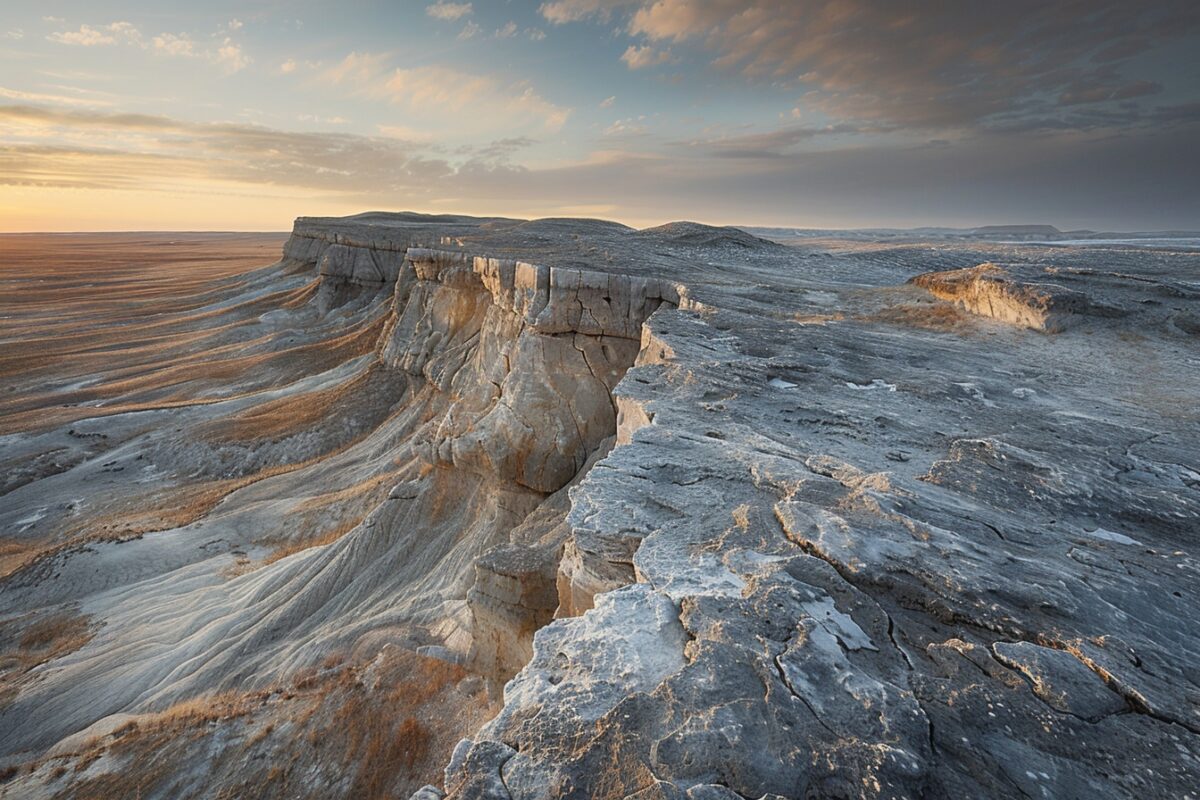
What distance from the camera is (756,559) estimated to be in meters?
3.44

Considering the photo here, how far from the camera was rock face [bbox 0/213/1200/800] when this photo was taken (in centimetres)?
235

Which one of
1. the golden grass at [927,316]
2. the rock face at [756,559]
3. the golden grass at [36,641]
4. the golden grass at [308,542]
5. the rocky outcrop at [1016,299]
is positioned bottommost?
the golden grass at [36,641]

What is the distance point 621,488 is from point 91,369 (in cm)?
4028

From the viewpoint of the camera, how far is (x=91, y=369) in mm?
31812

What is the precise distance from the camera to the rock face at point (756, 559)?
2.35 metres

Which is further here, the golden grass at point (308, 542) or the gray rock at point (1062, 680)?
the golden grass at point (308, 542)

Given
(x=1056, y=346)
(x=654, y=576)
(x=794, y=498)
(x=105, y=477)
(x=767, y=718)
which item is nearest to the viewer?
(x=767, y=718)

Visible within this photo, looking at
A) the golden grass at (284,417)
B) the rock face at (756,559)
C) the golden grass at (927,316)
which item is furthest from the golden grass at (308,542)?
the golden grass at (927,316)

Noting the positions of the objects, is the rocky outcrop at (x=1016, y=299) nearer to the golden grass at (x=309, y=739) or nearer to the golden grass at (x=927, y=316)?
the golden grass at (x=927, y=316)

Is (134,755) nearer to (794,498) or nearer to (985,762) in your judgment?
(794,498)

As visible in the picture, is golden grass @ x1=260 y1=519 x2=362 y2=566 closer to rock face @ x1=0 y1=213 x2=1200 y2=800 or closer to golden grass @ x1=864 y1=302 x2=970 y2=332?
rock face @ x1=0 y1=213 x2=1200 y2=800

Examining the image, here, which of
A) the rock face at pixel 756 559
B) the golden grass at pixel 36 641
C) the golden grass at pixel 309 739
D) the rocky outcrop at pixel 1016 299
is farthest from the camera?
the golden grass at pixel 36 641

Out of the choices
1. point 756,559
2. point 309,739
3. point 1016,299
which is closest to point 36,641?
point 309,739

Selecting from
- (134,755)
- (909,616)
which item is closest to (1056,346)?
(909,616)
